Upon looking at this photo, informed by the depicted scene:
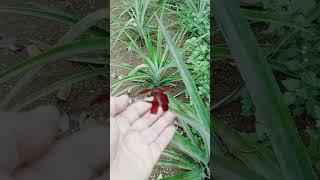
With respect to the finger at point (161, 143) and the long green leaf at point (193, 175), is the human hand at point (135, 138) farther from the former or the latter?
the long green leaf at point (193, 175)

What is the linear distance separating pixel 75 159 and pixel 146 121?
0.28 metres

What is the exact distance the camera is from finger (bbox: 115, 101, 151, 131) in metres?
1.04

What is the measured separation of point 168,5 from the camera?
1.86 m

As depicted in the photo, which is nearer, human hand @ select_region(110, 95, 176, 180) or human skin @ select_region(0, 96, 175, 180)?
human skin @ select_region(0, 96, 175, 180)

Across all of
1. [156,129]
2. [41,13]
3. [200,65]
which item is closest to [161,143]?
[156,129]

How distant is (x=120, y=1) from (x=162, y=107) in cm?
90

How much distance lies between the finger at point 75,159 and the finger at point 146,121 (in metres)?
0.10

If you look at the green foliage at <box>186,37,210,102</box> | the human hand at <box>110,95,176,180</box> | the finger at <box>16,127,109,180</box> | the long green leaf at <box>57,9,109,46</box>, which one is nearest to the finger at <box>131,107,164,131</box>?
the human hand at <box>110,95,176,180</box>

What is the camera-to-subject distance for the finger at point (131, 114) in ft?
3.43

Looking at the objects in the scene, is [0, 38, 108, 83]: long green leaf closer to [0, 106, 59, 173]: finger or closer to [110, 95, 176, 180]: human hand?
[110, 95, 176, 180]: human hand

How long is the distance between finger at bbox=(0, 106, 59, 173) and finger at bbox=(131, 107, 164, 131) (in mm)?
294

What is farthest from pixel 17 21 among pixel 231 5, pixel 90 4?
pixel 231 5

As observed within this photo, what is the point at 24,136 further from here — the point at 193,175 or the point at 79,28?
the point at 193,175

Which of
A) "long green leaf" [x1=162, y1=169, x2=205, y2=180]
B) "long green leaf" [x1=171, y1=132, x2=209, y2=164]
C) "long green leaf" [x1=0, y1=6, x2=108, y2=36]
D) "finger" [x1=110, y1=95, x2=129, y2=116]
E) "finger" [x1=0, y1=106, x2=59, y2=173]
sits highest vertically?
"long green leaf" [x1=0, y1=6, x2=108, y2=36]
